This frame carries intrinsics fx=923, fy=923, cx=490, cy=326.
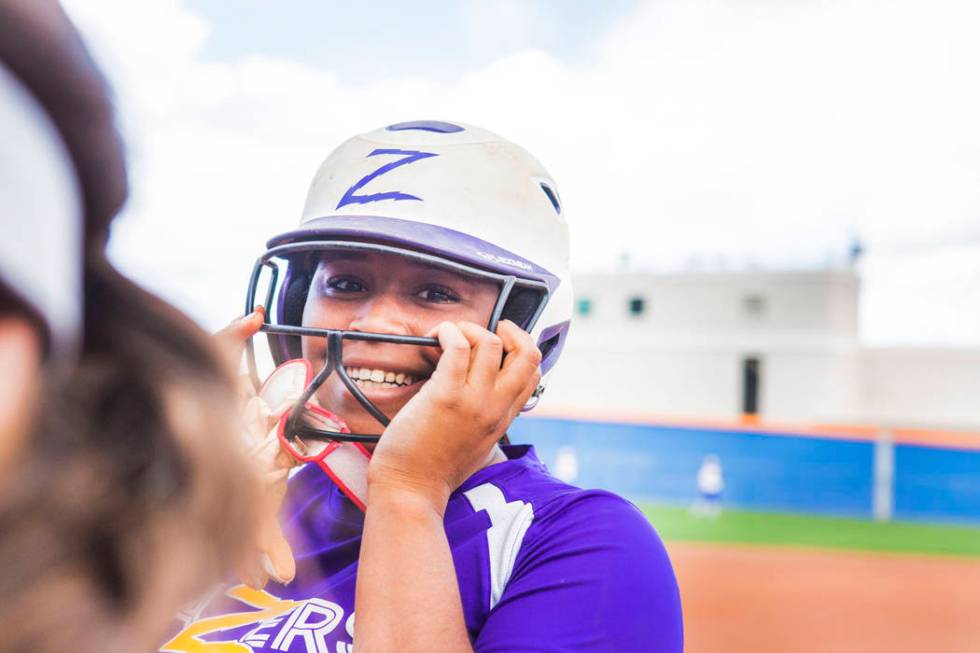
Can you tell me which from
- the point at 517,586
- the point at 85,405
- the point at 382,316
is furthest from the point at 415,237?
the point at 85,405

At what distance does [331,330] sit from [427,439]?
248 millimetres

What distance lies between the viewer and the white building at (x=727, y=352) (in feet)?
111

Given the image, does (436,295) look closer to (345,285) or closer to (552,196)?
(345,285)

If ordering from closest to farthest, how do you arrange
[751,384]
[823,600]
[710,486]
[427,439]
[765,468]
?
[427,439] < [823,600] < [710,486] < [765,468] < [751,384]

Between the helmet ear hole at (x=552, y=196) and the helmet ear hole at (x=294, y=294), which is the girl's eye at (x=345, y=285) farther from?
the helmet ear hole at (x=552, y=196)

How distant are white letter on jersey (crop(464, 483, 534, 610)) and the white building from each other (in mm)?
31767

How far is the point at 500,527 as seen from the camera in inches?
52.0

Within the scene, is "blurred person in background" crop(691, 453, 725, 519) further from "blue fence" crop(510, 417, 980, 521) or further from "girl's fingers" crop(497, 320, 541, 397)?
"girl's fingers" crop(497, 320, 541, 397)

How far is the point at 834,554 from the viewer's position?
13.4 meters

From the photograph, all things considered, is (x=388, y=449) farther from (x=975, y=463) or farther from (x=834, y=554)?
(x=975, y=463)

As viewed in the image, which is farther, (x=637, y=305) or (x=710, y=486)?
(x=637, y=305)

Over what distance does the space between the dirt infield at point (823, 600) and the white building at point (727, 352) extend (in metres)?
20.1

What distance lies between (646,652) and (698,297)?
33.3 metres

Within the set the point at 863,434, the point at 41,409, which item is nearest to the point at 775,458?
the point at 863,434
